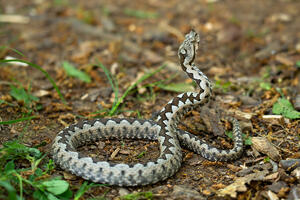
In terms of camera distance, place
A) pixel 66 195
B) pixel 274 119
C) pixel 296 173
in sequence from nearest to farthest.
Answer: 1. pixel 66 195
2. pixel 296 173
3. pixel 274 119

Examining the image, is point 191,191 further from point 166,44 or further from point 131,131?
point 166,44

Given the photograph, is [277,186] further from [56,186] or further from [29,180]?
[29,180]

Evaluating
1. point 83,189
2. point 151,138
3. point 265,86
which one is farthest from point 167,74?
point 83,189

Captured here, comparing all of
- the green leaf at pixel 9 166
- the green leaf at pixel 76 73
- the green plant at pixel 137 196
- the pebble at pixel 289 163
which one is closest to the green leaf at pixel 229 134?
the pebble at pixel 289 163

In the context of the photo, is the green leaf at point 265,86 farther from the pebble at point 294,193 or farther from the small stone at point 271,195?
the small stone at point 271,195

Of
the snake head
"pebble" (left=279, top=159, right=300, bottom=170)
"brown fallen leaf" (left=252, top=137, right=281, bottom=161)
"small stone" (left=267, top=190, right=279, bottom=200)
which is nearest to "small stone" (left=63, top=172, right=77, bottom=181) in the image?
the snake head

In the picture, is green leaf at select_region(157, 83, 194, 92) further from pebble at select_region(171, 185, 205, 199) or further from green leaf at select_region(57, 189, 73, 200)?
green leaf at select_region(57, 189, 73, 200)
